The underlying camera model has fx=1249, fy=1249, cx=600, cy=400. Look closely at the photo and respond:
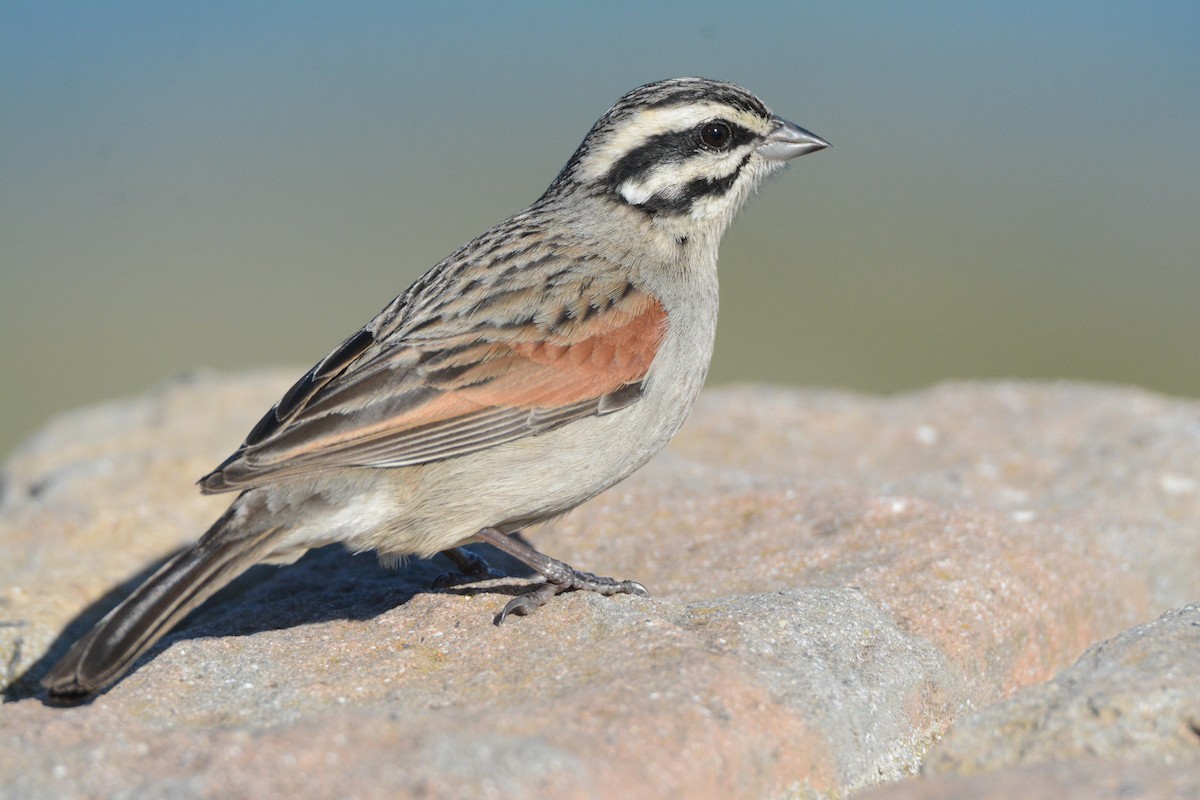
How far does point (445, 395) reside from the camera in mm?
5695

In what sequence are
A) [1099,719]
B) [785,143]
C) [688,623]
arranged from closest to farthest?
[1099,719] < [688,623] < [785,143]

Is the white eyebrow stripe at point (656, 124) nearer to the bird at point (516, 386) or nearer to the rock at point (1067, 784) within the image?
the bird at point (516, 386)

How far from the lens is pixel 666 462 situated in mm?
8797

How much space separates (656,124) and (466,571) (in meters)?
2.57

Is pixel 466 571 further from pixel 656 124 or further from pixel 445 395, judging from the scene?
pixel 656 124

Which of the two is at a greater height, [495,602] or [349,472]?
[349,472]

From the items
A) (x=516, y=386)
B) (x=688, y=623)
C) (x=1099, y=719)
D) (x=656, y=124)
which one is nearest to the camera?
(x=1099, y=719)

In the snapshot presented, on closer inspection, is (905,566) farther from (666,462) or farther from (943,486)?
(666,462)

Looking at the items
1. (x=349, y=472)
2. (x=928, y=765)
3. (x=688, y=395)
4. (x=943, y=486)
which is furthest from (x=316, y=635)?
(x=943, y=486)

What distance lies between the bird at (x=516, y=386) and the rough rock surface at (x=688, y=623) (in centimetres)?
36

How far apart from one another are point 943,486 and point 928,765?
4.21 meters

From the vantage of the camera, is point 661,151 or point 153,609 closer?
point 153,609

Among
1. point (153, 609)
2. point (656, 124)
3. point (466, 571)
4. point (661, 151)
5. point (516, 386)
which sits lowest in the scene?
point (466, 571)

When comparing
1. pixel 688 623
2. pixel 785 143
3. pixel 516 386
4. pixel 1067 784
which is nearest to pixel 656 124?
pixel 785 143
